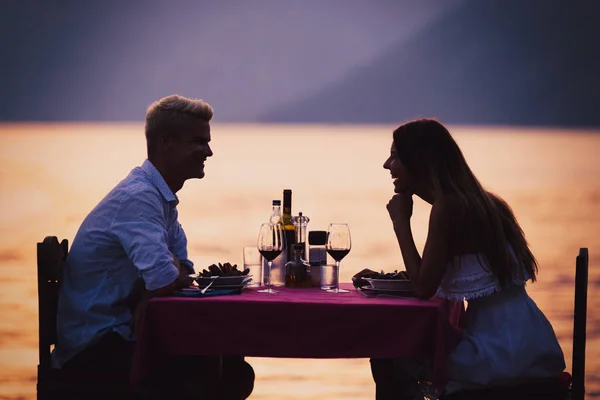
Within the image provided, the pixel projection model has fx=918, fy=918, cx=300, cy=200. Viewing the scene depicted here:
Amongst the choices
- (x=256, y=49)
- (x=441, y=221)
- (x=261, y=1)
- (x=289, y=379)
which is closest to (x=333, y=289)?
(x=441, y=221)

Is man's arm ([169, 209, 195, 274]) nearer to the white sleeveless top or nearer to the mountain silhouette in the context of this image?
the white sleeveless top

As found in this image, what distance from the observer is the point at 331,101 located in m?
10.6

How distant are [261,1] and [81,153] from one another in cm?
269

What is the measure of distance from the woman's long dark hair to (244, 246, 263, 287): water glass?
578 mm

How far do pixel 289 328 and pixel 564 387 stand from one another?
2.51 ft

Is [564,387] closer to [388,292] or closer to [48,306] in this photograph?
[388,292]

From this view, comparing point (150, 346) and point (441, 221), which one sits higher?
point (441, 221)

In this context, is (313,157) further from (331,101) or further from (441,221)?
(441,221)

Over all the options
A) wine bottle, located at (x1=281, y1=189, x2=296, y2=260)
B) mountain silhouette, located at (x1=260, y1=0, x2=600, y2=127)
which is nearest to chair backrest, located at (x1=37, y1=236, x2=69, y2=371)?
wine bottle, located at (x1=281, y1=189, x2=296, y2=260)

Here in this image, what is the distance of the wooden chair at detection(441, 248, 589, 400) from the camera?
2459 mm

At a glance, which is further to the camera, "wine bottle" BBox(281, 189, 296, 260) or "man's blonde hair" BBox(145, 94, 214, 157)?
"wine bottle" BBox(281, 189, 296, 260)

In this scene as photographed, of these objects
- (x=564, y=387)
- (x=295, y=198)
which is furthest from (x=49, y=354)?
(x=295, y=198)

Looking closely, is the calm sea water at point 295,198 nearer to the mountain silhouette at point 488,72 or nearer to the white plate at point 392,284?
the mountain silhouette at point 488,72

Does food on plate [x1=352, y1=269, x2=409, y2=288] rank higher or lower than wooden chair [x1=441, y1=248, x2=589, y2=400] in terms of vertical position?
higher
